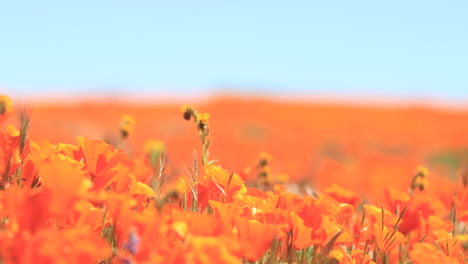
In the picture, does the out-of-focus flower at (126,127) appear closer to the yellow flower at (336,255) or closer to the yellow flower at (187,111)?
the yellow flower at (187,111)

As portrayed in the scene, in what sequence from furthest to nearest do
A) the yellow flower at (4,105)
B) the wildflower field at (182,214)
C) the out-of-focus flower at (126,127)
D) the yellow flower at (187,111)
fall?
the out-of-focus flower at (126,127) → the yellow flower at (187,111) → the yellow flower at (4,105) → the wildflower field at (182,214)

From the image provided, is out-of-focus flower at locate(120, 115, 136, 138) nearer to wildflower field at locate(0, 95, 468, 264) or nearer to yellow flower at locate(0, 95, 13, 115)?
wildflower field at locate(0, 95, 468, 264)

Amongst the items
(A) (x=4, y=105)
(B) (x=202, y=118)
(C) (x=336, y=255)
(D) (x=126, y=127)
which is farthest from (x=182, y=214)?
(D) (x=126, y=127)

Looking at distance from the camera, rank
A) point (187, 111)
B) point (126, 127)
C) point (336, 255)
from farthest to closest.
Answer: point (126, 127) → point (187, 111) → point (336, 255)

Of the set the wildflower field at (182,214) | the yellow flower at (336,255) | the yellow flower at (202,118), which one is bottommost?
the yellow flower at (336,255)

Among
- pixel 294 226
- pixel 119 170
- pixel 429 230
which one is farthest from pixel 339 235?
pixel 429 230

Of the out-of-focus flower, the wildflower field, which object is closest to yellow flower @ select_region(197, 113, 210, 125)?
the wildflower field

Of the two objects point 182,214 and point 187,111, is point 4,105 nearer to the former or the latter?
point 187,111

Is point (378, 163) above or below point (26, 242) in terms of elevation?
below

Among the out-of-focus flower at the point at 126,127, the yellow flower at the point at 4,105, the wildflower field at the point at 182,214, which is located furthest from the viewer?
the out-of-focus flower at the point at 126,127

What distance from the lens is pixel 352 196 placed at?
1825mm

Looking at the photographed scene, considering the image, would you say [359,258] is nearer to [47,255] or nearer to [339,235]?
[339,235]

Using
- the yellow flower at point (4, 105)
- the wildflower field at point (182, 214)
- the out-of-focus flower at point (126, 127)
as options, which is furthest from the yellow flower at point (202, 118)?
the out-of-focus flower at point (126, 127)

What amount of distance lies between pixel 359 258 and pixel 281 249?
0.59ft
